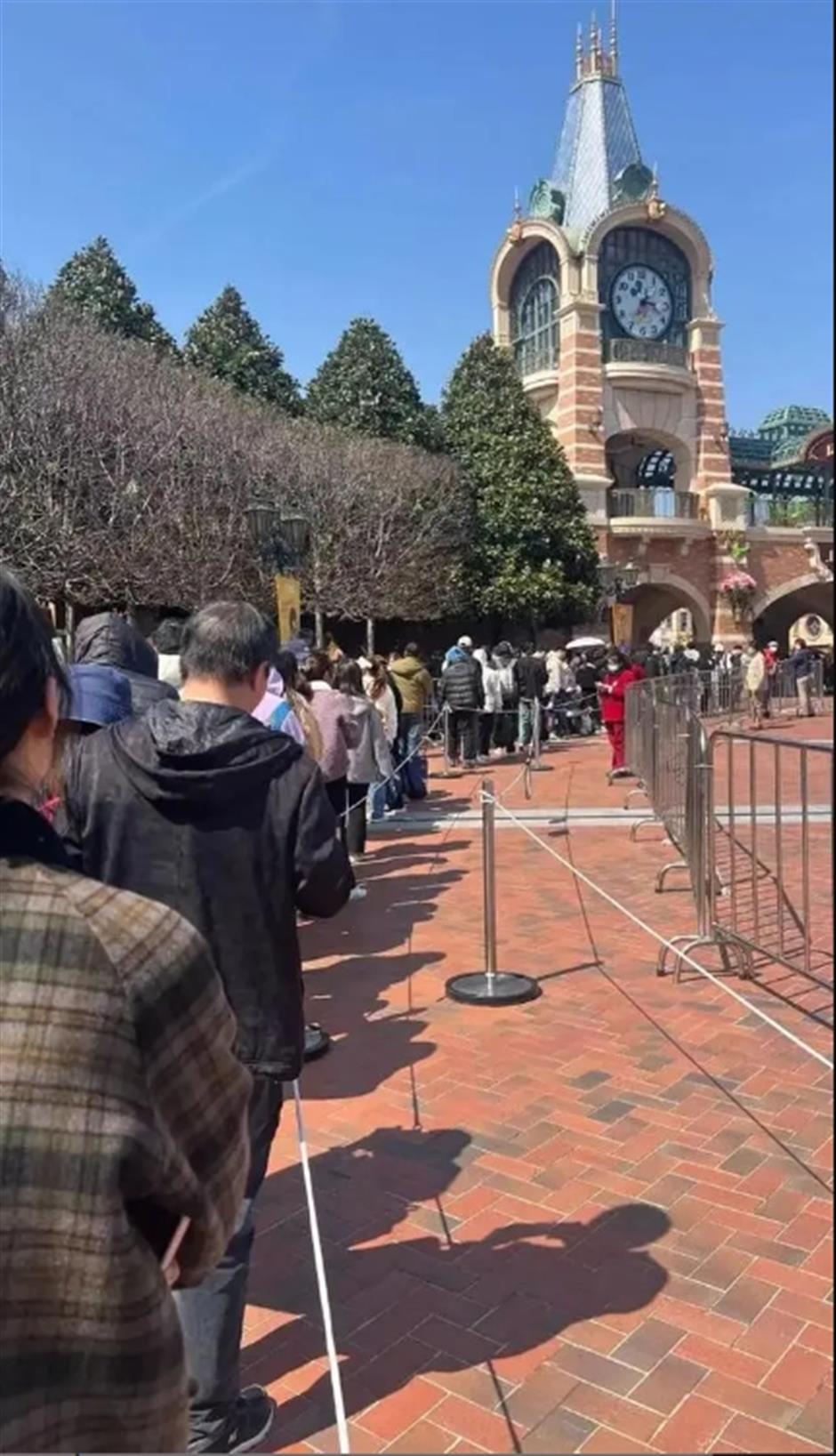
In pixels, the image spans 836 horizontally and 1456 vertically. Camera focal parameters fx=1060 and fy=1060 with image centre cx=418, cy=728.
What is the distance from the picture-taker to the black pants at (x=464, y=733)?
15656 millimetres

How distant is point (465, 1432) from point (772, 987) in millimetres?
3551

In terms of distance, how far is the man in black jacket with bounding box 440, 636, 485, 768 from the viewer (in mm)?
14938

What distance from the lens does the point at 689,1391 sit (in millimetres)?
2605

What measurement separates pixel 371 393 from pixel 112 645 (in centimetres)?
2834

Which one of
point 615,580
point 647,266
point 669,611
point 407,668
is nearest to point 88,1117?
point 407,668

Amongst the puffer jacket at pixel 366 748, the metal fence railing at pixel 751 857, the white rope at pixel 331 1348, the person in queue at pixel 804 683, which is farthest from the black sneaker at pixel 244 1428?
the person in queue at pixel 804 683

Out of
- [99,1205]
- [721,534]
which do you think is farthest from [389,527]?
[99,1205]

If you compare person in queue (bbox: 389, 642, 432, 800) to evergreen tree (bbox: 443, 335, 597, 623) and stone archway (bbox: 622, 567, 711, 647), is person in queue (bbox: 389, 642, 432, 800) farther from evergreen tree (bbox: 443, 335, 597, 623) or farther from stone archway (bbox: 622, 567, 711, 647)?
stone archway (bbox: 622, 567, 711, 647)

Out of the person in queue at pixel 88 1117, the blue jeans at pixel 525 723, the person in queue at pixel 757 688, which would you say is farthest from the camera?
the person in queue at pixel 757 688

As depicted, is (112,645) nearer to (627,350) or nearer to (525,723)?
(525,723)

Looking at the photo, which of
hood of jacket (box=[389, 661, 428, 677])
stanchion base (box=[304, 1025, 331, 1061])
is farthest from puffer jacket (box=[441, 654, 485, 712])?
stanchion base (box=[304, 1025, 331, 1061])

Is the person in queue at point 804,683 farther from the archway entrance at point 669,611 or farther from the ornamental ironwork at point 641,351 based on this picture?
the ornamental ironwork at point 641,351

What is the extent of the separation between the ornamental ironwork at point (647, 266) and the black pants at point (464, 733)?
2387cm

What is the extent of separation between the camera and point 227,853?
2.45 m
